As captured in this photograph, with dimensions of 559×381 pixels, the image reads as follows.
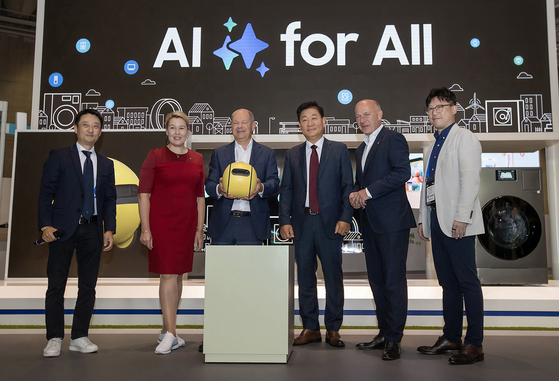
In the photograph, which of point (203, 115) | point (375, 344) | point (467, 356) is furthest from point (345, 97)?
point (467, 356)

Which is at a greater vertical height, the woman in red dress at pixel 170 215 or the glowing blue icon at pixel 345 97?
the glowing blue icon at pixel 345 97

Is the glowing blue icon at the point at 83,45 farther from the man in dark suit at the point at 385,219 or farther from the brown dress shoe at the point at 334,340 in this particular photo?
the brown dress shoe at the point at 334,340

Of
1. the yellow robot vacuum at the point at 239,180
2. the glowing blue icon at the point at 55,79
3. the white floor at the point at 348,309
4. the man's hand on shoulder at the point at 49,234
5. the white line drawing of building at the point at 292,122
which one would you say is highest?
the glowing blue icon at the point at 55,79

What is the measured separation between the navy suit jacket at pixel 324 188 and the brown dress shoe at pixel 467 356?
0.96 metres

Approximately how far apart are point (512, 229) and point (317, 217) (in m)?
2.61

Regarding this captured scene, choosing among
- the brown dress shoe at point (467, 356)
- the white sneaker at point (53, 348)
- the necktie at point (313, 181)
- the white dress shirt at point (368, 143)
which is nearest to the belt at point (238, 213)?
the necktie at point (313, 181)

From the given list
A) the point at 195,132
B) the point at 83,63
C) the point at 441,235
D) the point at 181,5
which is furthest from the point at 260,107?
the point at 441,235

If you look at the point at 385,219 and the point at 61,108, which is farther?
the point at 61,108

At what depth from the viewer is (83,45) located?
4762 millimetres

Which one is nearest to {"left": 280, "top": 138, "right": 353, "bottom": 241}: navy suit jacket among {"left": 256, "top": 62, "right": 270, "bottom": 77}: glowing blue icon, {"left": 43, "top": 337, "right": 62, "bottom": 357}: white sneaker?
{"left": 43, "top": 337, "right": 62, "bottom": 357}: white sneaker

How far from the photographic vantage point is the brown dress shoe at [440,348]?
258 cm

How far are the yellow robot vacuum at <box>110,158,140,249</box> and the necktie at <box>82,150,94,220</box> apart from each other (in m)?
1.40

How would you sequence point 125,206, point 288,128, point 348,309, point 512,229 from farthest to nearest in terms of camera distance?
point 288,128 → point 512,229 → point 125,206 → point 348,309

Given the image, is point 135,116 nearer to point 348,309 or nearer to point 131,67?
point 131,67
